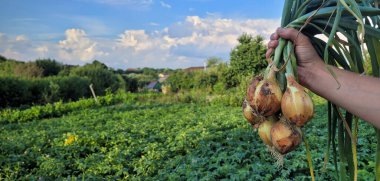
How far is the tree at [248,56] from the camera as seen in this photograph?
2341 centimetres

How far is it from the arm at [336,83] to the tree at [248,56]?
72.0 ft

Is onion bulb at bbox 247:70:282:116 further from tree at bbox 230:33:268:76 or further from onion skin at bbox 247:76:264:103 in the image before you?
tree at bbox 230:33:268:76

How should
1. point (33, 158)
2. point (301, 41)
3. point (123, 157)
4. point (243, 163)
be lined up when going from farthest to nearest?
point (33, 158)
point (123, 157)
point (243, 163)
point (301, 41)

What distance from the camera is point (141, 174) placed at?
448cm

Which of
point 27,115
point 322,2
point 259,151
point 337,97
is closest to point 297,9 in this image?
point 322,2

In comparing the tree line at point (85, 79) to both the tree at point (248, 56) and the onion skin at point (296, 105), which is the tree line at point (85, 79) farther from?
the onion skin at point (296, 105)

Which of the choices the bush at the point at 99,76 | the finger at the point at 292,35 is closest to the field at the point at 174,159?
the finger at the point at 292,35

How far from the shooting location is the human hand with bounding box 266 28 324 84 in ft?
4.01

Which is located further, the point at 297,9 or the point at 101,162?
the point at 101,162

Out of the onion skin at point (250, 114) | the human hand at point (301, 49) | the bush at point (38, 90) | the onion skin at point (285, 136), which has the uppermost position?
the human hand at point (301, 49)

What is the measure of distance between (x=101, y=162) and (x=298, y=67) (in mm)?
4274

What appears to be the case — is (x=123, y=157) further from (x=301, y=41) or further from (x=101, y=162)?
(x=301, y=41)

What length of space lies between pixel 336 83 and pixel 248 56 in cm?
2296

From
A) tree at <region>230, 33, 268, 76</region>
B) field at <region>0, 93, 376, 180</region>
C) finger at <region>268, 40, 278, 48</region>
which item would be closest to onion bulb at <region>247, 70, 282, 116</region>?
finger at <region>268, 40, 278, 48</region>
